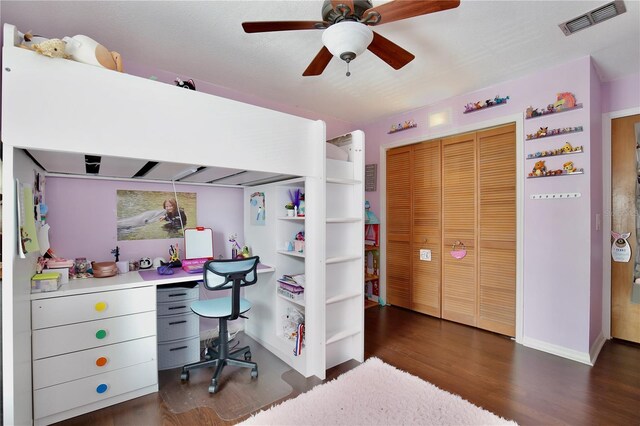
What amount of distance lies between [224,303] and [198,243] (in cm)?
79

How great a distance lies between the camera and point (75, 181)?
2.41 metres

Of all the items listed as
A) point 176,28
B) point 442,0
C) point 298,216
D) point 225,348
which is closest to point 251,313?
point 225,348

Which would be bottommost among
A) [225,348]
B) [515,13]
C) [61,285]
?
[225,348]

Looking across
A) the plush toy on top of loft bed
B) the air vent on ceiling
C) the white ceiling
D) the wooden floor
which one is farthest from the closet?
the plush toy on top of loft bed

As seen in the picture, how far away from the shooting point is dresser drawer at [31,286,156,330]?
5.64 feet

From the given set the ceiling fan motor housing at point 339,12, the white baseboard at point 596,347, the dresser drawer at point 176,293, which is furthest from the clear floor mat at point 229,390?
the white baseboard at point 596,347

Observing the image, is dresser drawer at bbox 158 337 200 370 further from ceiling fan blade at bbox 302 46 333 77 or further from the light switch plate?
the light switch plate

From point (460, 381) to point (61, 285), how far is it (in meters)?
2.87

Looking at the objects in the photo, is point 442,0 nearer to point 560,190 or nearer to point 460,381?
point 560,190

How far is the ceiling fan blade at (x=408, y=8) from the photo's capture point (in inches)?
56.7

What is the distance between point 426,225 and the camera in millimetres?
3756

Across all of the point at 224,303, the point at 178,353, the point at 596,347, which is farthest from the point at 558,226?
the point at 178,353

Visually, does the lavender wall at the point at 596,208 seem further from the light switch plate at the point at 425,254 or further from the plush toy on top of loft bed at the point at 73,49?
the plush toy on top of loft bed at the point at 73,49

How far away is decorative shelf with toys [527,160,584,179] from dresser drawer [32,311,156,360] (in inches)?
135
